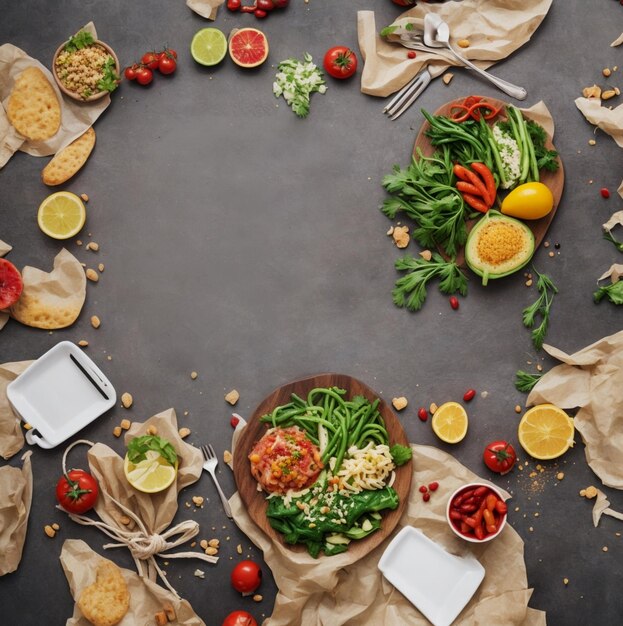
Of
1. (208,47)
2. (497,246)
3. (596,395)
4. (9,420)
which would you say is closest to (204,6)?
(208,47)

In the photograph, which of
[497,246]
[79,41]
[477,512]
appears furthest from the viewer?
[79,41]

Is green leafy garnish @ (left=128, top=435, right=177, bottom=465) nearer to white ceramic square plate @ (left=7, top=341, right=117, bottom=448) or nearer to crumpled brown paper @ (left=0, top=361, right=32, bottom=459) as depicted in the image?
Answer: white ceramic square plate @ (left=7, top=341, right=117, bottom=448)

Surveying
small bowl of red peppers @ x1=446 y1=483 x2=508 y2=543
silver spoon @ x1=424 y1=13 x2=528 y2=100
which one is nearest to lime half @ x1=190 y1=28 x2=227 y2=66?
silver spoon @ x1=424 y1=13 x2=528 y2=100

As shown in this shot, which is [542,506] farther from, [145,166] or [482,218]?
[145,166]

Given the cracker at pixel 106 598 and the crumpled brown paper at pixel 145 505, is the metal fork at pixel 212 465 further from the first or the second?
the cracker at pixel 106 598

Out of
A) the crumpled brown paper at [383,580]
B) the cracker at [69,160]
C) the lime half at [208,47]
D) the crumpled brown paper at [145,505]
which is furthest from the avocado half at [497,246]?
the cracker at [69,160]

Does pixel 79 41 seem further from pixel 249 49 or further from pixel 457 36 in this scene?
pixel 457 36

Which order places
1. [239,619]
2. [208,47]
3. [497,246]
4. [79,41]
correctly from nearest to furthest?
[239,619], [497,246], [79,41], [208,47]
